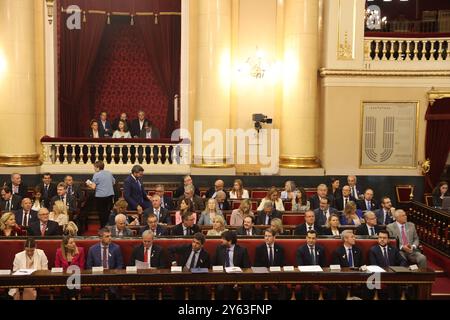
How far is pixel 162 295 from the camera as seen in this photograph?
6109 millimetres

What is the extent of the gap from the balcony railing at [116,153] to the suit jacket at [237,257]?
5.24 m

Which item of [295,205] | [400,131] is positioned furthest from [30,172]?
[400,131]

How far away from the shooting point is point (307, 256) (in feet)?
23.7

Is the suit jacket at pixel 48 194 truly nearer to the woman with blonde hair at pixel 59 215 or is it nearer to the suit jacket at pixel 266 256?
the woman with blonde hair at pixel 59 215

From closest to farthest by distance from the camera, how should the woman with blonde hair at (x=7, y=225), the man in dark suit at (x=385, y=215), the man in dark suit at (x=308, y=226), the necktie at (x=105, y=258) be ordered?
the necktie at (x=105, y=258) → the woman with blonde hair at (x=7, y=225) → the man in dark suit at (x=308, y=226) → the man in dark suit at (x=385, y=215)

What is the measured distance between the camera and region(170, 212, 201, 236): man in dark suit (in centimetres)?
813

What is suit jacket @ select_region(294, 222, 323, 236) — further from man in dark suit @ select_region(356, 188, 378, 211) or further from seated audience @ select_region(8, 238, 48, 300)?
seated audience @ select_region(8, 238, 48, 300)

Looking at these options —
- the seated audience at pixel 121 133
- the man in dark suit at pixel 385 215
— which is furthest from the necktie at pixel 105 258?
the seated audience at pixel 121 133

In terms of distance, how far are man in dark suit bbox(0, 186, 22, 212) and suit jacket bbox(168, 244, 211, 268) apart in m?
3.45

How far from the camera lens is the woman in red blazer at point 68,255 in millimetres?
6996

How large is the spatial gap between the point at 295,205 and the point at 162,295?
14.7ft

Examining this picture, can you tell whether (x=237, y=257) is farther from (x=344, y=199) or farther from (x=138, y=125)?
(x=138, y=125)

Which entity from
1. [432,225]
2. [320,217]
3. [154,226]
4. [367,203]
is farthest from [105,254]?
[432,225]

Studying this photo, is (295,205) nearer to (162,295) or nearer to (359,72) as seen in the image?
(359,72)
